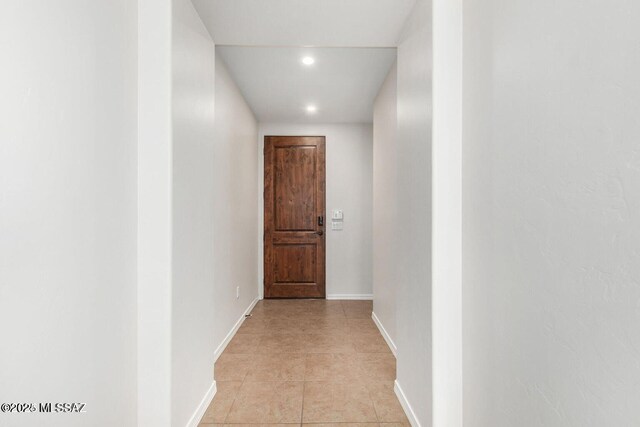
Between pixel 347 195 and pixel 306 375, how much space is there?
321cm

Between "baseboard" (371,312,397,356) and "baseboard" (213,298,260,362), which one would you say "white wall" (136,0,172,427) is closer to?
"baseboard" (213,298,260,362)

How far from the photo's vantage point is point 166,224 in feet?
5.73

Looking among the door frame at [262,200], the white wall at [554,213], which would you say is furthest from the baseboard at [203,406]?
the door frame at [262,200]

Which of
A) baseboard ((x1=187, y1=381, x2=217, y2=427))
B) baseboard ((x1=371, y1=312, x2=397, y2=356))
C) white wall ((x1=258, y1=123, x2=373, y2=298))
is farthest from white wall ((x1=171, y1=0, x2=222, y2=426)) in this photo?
white wall ((x1=258, y1=123, x2=373, y2=298))

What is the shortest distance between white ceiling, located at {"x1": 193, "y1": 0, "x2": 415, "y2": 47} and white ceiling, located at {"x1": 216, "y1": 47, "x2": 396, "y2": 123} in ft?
1.85

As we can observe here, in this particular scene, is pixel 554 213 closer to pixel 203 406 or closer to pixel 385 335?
pixel 203 406

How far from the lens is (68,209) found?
48.5 inches

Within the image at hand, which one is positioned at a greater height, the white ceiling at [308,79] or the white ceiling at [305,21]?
the white ceiling at [308,79]

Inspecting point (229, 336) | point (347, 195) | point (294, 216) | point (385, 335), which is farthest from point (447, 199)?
point (294, 216)

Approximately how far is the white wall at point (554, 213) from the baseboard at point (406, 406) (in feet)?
1.58

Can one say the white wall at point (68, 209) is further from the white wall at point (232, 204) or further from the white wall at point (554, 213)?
the white wall at point (554, 213)

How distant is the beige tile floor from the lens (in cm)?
223

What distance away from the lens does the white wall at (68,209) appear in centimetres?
103

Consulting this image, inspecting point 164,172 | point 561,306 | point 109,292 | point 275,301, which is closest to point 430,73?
point 561,306
